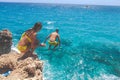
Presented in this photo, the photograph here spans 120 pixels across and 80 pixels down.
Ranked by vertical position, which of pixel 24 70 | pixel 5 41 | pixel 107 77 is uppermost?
pixel 24 70

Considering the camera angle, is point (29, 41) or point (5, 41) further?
point (5, 41)

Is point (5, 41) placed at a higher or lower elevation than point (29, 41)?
lower

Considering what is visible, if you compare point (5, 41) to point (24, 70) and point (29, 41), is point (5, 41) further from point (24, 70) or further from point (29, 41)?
point (24, 70)

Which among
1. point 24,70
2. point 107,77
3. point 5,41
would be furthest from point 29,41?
point 107,77

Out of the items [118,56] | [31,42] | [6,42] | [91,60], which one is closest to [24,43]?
[31,42]

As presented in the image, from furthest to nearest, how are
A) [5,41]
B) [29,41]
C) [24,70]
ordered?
[5,41] → [29,41] → [24,70]

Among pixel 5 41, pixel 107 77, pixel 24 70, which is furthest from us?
pixel 107 77

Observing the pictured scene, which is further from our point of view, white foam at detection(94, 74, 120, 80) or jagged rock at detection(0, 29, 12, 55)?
white foam at detection(94, 74, 120, 80)

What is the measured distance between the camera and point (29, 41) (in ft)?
24.9

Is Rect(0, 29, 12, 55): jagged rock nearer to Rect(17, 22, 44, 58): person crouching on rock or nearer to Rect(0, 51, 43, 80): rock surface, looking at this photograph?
Rect(17, 22, 44, 58): person crouching on rock

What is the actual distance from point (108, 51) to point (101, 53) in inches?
43.6

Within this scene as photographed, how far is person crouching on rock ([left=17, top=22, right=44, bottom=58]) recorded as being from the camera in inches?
292

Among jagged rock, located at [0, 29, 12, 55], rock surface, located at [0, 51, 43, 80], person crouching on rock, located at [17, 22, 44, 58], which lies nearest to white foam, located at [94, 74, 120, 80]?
jagged rock, located at [0, 29, 12, 55]

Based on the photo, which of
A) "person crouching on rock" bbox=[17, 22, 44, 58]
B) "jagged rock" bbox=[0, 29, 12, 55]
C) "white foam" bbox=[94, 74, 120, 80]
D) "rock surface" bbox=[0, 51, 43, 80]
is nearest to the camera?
"rock surface" bbox=[0, 51, 43, 80]
